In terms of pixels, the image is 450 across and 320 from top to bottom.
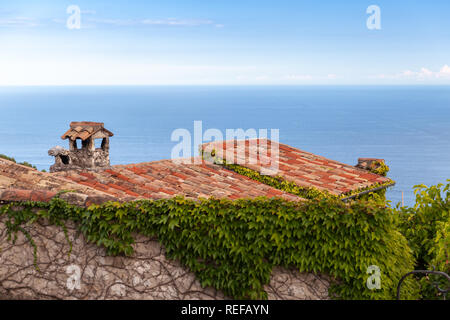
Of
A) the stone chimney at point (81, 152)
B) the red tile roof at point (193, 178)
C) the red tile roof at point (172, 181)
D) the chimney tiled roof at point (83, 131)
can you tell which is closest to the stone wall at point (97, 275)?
the red tile roof at point (193, 178)

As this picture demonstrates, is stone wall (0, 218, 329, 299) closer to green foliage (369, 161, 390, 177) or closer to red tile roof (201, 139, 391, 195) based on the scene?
red tile roof (201, 139, 391, 195)

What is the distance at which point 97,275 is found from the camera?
7402mm

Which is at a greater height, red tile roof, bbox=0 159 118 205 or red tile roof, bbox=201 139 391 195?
red tile roof, bbox=0 159 118 205

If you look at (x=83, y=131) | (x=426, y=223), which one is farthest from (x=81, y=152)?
(x=426, y=223)

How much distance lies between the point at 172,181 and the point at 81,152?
8.07 feet

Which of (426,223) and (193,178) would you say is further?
(193,178)

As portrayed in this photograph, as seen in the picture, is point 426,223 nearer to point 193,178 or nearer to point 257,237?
point 257,237

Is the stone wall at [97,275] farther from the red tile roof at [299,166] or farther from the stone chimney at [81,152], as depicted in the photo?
the red tile roof at [299,166]

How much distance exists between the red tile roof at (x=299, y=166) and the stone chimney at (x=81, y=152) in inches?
152

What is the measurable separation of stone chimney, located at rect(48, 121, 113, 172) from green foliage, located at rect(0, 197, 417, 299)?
4790 millimetres

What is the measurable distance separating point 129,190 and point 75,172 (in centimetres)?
164

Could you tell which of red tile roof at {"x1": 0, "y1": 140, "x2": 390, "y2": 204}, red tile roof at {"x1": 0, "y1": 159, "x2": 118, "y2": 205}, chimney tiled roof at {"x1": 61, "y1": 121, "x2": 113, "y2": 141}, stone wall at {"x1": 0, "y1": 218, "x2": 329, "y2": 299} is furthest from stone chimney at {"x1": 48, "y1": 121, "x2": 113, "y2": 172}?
stone wall at {"x1": 0, "y1": 218, "x2": 329, "y2": 299}

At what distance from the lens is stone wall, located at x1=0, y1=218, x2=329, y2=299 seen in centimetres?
723

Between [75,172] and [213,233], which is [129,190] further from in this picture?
[213,233]
